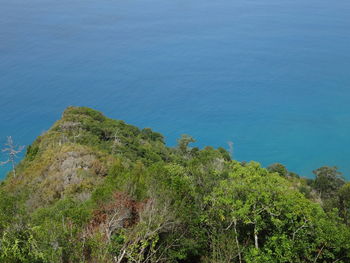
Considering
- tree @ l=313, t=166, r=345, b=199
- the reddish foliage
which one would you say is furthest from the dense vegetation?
tree @ l=313, t=166, r=345, b=199

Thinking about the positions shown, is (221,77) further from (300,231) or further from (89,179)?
(300,231)

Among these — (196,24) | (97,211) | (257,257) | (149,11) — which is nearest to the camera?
(257,257)

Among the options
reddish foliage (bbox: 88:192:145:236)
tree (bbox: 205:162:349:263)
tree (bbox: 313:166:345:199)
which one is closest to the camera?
tree (bbox: 205:162:349:263)

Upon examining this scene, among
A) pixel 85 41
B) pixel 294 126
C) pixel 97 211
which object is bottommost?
pixel 97 211

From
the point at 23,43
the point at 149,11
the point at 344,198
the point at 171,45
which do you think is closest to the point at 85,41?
the point at 23,43

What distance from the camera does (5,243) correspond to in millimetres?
10695

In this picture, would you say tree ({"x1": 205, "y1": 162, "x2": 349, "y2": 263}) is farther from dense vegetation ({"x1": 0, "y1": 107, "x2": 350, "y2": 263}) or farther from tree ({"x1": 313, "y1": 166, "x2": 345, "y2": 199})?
tree ({"x1": 313, "y1": 166, "x2": 345, "y2": 199})

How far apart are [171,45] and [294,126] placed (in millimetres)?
40054

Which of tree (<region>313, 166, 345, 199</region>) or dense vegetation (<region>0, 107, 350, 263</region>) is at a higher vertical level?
tree (<region>313, 166, 345, 199</region>)

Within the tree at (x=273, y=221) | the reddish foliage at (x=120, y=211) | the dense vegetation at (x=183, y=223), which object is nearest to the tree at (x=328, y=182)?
the dense vegetation at (x=183, y=223)

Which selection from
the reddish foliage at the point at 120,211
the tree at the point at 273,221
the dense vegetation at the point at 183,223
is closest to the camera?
the dense vegetation at the point at 183,223

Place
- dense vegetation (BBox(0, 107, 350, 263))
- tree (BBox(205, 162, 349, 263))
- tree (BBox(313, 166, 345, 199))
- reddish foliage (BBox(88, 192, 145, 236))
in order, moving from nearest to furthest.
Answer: dense vegetation (BBox(0, 107, 350, 263)) < tree (BBox(205, 162, 349, 263)) < reddish foliage (BBox(88, 192, 145, 236)) < tree (BBox(313, 166, 345, 199))

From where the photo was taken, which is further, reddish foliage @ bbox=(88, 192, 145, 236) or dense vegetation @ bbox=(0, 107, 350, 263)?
reddish foliage @ bbox=(88, 192, 145, 236)

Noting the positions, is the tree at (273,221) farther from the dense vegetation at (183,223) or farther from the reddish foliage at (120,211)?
the reddish foliage at (120,211)
